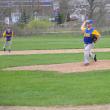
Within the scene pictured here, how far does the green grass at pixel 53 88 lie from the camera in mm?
10586

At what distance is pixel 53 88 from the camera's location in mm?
12578

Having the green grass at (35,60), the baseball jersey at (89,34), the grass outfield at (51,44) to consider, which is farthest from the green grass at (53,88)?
the grass outfield at (51,44)

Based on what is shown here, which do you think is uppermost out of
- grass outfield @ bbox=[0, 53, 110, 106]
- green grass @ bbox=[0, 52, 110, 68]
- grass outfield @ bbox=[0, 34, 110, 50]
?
grass outfield @ bbox=[0, 53, 110, 106]

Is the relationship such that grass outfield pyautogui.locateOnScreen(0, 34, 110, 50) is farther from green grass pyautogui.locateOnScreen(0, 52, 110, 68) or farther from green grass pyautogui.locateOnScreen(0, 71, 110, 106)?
green grass pyautogui.locateOnScreen(0, 71, 110, 106)

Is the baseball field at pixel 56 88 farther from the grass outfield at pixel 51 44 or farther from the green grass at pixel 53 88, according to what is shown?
the grass outfield at pixel 51 44

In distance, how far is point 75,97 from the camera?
11.0 m

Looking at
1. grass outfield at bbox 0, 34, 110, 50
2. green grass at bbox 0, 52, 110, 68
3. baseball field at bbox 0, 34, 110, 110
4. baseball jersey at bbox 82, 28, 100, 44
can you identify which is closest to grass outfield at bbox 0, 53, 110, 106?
baseball field at bbox 0, 34, 110, 110

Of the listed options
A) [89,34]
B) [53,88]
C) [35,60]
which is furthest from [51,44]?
[53,88]

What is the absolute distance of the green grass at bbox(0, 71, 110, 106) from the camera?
10586 millimetres

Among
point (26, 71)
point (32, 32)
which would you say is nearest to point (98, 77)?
point (26, 71)

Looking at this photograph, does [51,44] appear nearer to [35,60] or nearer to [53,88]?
[35,60]

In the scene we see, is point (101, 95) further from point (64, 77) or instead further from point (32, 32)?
point (32, 32)

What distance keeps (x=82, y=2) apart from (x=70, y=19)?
540 centimetres

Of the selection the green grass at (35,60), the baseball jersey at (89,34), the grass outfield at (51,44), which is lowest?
the grass outfield at (51,44)
